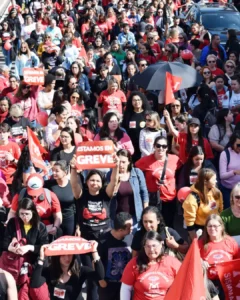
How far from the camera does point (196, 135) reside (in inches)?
376

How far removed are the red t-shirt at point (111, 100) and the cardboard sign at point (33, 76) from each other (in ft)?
3.25

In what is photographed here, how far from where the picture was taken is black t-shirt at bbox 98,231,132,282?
23.7 feet

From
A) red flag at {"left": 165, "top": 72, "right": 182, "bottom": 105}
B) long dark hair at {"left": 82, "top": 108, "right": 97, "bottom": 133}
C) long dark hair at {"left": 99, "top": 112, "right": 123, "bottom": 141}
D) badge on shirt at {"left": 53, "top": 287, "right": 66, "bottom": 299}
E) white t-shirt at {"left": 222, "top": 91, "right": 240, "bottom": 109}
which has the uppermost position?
red flag at {"left": 165, "top": 72, "right": 182, "bottom": 105}

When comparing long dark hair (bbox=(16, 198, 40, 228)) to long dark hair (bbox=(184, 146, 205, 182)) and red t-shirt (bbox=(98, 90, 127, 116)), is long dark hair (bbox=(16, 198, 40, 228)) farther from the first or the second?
red t-shirt (bbox=(98, 90, 127, 116))

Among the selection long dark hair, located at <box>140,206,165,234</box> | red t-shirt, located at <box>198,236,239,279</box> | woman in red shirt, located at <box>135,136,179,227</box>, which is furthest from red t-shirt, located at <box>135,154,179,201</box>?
red t-shirt, located at <box>198,236,239,279</box>

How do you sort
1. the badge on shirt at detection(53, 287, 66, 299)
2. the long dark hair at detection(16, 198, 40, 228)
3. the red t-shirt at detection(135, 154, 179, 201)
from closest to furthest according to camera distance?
the badge on shirt at detection(53, 287, 66, 299) → the long dark hair at detection(16, 198, 40, 228) → the red t-shirt at detection(135, 154, 179, 201)

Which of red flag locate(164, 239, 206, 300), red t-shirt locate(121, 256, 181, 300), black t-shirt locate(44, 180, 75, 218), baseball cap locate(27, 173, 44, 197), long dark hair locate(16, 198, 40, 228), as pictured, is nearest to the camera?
red flag locate(164, 239, 206, 300)

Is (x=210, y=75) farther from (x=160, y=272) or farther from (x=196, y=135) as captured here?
(x=160, y=272)

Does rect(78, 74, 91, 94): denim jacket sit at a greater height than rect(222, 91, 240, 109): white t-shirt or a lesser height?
lesser

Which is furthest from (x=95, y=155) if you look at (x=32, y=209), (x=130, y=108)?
(x=130, y=108)

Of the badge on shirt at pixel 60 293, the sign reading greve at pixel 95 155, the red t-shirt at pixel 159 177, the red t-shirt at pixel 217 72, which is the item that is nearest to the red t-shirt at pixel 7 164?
the red t-shirt at pixel 159 177

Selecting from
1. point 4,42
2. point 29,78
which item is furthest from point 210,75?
point 4,42

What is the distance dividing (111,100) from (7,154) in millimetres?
2533

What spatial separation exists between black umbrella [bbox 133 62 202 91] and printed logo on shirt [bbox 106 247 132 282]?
14.8 ft
